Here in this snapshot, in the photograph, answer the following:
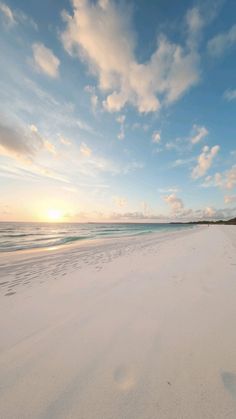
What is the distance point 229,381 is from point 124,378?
1.31 m

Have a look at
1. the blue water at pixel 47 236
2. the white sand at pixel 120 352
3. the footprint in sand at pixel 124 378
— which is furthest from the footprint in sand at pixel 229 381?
the blue water at pixel 47 236

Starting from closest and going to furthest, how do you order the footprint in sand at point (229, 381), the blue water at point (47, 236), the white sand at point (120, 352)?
1. the white sand at point (120, 352)
2. the footprint in sand at point (229, 381)
3. the blue water at point (47, 236)

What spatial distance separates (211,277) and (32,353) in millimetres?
5720

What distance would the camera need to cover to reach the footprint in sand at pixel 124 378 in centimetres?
198

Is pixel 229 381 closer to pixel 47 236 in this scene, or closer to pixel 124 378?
pixel 124 378

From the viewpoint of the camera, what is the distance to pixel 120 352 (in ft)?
8.32

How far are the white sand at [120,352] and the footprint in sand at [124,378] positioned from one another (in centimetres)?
1

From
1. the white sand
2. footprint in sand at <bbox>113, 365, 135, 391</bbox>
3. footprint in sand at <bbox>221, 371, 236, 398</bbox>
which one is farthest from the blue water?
footprint in sand at <bbox>221, 371, 236, 398</bbox>

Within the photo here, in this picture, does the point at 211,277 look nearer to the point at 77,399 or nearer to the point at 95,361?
the point at 95,361

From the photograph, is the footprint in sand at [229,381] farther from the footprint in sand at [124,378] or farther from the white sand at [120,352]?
the footprint in sand at [124,378]

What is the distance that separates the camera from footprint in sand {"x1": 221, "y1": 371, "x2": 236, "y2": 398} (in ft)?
6.18

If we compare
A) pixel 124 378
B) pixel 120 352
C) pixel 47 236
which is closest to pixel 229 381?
pixel 124 378

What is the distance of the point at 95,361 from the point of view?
237cm

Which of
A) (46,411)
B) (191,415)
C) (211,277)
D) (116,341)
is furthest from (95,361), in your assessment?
(211,277)
